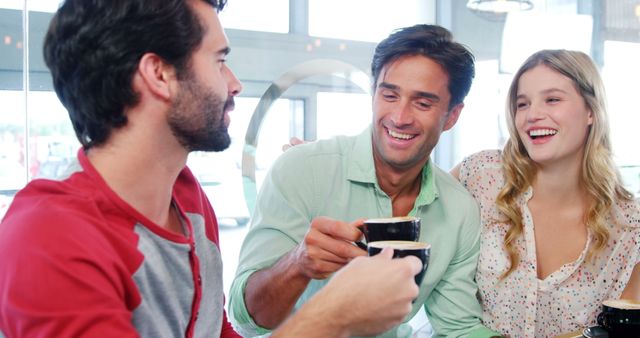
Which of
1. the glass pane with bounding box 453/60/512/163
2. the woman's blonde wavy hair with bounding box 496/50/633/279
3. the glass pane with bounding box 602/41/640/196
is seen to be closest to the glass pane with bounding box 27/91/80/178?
the woman's blonde wavy hair with bounding box 496/50/633/279

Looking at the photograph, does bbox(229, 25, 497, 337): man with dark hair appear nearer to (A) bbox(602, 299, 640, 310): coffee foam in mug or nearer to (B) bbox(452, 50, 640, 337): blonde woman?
(B) bbox(452, 50, 640, 337): blonde woman

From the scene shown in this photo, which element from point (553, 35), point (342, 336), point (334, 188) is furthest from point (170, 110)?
point (553, 35)

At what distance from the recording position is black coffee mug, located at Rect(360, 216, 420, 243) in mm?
1077

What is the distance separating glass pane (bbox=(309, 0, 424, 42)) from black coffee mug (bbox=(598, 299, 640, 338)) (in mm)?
1398

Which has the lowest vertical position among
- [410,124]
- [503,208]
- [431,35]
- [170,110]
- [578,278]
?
[578,278]

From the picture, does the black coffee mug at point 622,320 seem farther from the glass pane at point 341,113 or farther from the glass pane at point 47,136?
the glass pane at point 47,136

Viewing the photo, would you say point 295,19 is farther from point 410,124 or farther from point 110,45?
point 110,45

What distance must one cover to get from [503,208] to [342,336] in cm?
92

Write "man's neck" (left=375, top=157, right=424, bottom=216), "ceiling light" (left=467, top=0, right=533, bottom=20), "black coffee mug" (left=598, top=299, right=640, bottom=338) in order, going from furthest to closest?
1. "ceiling light" (left=467, top=0, right=533, bottom=20)
2. "man's neck" (left=375, top=157, right=424, bottom=216)
3. "black coffee mug" (left=598, top=299, right=640, bottom=338)

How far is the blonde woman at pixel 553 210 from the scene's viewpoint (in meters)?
1.73

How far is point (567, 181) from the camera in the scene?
1.87 meters

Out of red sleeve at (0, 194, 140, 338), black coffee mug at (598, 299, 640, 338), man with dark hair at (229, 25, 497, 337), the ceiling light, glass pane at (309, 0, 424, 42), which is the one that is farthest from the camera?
the ceiling light

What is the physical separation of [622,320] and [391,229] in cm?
49

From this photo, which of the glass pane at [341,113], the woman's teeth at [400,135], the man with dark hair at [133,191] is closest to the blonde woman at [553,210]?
the woman's teeth at [400,135]
